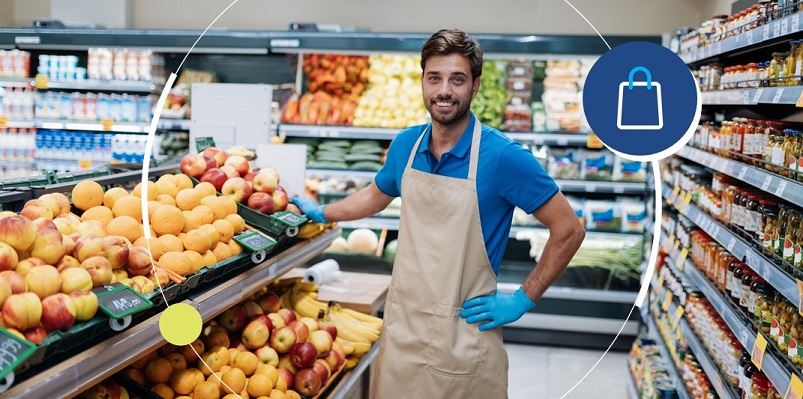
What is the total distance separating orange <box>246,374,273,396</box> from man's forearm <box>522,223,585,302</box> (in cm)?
103

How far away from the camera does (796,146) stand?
8.40 feet

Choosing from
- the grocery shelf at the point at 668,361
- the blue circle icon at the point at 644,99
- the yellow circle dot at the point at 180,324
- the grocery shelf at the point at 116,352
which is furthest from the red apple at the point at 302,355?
the grocery shelf at the point at 668,361

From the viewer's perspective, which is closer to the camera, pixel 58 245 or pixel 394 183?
pixel 58 245

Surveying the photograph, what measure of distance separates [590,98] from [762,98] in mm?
776

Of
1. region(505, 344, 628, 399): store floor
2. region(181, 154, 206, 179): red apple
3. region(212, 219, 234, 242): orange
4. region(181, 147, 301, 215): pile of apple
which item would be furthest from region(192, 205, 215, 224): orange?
region(505, 344, 628, 399): store floor

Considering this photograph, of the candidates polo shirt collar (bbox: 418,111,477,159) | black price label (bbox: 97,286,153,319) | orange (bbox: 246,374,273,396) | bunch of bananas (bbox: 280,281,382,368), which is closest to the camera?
black price label (bbox: 97,286,153,319)

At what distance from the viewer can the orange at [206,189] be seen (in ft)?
10.1

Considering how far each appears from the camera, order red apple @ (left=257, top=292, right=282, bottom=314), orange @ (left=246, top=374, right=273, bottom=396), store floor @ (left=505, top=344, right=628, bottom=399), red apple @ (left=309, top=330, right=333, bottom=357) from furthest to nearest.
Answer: store floor @ (left=505, top=344, right=628, bottom=399) → red apple @ (left=257, top=292, right=282, bottom=314) → red apple @ (left=309, top=330, right=333, bottom=357) → orange @ (left=246, top=374, right=273, bottom=396)

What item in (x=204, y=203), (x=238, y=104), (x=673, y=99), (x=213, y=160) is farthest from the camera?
(x=238, y=104)

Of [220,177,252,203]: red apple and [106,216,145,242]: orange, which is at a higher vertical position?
[220,177,252,203]: red apple

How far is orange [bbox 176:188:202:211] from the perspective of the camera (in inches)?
115

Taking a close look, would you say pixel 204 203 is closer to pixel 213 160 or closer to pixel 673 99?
pixel 213 160

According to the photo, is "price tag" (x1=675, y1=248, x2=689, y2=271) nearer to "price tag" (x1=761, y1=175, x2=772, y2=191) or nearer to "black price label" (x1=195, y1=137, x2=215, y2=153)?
"price tag" (x1=761, y1=175, x2=772, y2=191)

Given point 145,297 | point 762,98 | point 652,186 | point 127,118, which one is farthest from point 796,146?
point 127,118
